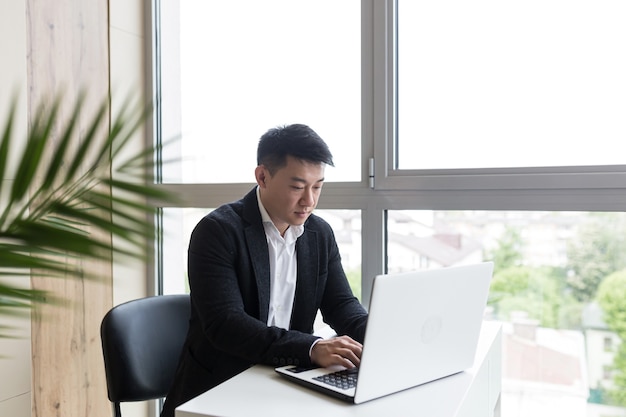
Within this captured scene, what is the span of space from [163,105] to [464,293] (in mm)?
1710

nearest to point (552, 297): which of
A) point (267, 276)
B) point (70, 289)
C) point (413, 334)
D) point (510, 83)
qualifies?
point (510, 83)

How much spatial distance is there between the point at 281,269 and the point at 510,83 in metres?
1.00

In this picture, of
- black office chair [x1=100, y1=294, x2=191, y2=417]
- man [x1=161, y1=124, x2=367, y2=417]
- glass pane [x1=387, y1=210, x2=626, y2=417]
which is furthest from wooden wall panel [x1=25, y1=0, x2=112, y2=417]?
glass pane [x1=387, y1=210, x2=626, y2=417]

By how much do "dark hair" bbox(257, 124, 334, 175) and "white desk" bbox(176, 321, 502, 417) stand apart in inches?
24.8

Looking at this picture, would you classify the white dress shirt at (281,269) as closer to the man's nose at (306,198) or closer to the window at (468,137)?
the man's nose at (306,198)

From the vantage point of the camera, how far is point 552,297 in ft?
6.24

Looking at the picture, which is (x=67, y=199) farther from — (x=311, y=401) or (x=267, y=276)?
(x=267, y=276)

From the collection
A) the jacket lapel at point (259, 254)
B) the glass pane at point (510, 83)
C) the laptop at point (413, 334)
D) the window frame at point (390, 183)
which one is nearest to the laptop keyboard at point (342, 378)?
the laptop at point (413, 334)

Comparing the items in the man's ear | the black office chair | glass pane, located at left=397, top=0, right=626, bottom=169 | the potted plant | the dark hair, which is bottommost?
the black office chair

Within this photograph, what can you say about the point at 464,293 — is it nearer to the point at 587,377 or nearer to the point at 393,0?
the point at 587,377

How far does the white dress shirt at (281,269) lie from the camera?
180 cm

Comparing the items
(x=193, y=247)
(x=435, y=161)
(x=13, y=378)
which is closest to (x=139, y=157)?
(x=193, y=247)

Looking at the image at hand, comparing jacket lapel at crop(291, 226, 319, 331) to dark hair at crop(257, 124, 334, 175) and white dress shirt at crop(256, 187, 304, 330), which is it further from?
dark hair at crop(257, 124, 334, 175)

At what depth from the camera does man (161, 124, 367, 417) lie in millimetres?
1553
